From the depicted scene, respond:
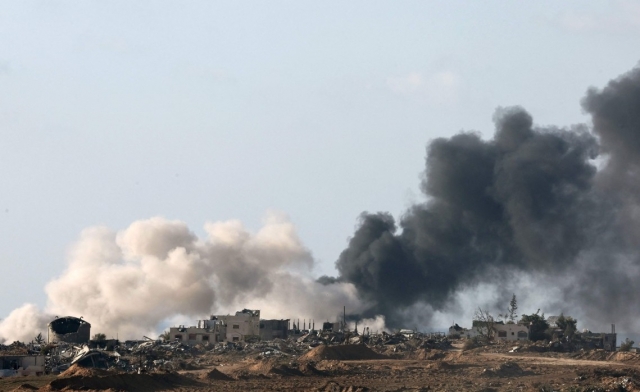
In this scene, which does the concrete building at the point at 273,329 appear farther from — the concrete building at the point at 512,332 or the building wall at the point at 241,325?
the concrete building at the point at 512,332

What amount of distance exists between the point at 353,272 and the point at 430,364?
218ft

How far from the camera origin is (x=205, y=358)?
88438mm

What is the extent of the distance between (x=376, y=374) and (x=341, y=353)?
43.8ft

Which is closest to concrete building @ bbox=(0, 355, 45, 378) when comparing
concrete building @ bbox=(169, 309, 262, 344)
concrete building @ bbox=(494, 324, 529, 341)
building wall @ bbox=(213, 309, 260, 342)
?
concrete building @ bbox=(169, 309, 262, 344)

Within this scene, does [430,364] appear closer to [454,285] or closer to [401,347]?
[401,347]

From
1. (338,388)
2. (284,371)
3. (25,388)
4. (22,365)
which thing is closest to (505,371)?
(284,371)

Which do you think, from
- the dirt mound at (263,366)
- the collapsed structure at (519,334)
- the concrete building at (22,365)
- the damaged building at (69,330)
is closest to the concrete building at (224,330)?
the damaged building at (69,330)

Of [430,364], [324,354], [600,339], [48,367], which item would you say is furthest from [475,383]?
[600,339]

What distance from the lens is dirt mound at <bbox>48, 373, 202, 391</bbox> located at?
58.2 m

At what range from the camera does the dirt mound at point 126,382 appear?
191 ft

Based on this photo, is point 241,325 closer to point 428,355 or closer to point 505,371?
point 428,355

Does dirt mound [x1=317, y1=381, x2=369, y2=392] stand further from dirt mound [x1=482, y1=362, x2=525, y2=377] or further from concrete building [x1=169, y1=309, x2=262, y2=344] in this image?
concrete building [x1=169, y1=309, x2=262, y2=344]

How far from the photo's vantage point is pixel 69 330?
11112 centimetres

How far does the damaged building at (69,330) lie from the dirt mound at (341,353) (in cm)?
3260
